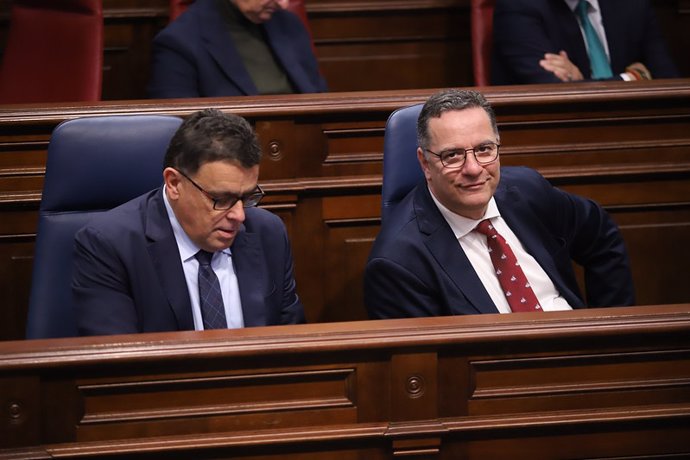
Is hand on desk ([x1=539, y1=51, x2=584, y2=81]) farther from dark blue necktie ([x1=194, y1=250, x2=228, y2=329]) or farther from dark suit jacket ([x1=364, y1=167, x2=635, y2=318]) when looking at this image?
dark blue necktie ([x1=194, y1=250, x2=228, y2=329])

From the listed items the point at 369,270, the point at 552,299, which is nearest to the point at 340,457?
the point at 369,270

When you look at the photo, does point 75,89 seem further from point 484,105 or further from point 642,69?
point 642,69

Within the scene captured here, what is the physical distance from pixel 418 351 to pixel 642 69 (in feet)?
4.77

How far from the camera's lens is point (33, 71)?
238 centimetres

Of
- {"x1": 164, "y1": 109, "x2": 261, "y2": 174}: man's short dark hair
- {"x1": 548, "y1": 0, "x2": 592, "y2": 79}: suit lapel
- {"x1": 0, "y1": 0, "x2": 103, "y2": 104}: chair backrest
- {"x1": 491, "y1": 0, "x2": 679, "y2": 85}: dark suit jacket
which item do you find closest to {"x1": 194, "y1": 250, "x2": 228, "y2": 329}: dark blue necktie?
{"x1": 164, "y1": 109, "x2": 261, "y2": 174}: man's short dark hair

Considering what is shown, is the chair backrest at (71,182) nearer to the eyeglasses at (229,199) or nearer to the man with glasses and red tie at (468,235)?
the eyeglasses at (229,199)

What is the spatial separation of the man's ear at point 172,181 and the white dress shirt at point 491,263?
1.23 feet

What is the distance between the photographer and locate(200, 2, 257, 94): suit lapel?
7.30 ft

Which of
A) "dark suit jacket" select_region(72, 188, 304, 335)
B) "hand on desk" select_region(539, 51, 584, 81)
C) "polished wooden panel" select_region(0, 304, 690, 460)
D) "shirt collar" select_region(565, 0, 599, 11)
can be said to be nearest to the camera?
"polished wooden panel" select_region(0, 304, 690, 460)

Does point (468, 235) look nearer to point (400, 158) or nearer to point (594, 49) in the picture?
point (400, 158)

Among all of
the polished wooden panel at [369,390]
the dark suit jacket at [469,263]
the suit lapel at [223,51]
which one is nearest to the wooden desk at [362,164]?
the dark suit jacket at [469,263]

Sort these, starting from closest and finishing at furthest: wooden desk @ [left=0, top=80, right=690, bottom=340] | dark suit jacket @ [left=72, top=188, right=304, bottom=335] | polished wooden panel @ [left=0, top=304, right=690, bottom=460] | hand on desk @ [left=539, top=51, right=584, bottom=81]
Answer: polished wooden panel @ [left=0, top=304, right=690, bottom=460]
dark suit jacket @ [left=72, top=188, right=304, bottom=335]
wooden desk @ [left=0, top=80, right=690, bottom=340]
hand on desk @ [left=539, top=51, right=584, bottom=81]

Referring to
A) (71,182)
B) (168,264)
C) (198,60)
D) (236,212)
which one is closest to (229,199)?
(236,212)

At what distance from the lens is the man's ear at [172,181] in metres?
1.49
